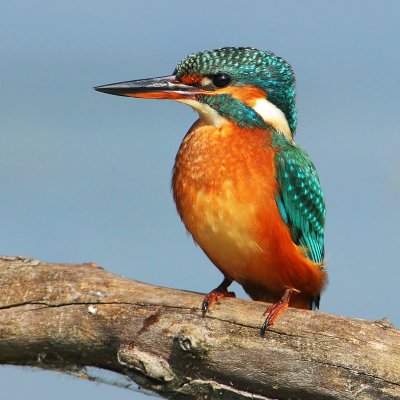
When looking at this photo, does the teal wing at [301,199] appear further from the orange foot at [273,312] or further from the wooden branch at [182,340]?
the wooden branch at [182,340]

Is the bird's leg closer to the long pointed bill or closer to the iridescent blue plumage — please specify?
the iridescent blue plumage

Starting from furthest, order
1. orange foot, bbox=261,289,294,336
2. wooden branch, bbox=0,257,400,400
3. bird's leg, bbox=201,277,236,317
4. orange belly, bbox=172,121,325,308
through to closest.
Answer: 1. orange belly, bbox=172,121,325,308
2. bird's leg, bbox=201,277,236,317
3. orange foot, bbox=261,289,294,336
4. wooden branch, bbox=0,257,400,400

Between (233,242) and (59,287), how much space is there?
0.85m

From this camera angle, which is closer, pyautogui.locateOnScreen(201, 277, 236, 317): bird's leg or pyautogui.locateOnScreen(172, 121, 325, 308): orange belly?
pyautogui.locateOnScreen(201, 277, 236, 317): bird's leg

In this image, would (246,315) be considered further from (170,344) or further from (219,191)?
(219,191)

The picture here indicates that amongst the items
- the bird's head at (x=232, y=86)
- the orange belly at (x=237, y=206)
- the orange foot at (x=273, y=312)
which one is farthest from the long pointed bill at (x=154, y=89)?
the orange foot at (x=273, y=312)

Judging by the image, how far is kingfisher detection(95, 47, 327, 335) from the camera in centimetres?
411

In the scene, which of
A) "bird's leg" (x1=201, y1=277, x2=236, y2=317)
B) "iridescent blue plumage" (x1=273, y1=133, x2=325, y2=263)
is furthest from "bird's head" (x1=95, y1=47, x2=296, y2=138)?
"bird's leg" (x1=201, y1=277, x2=236, y2=317)

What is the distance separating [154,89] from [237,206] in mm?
766

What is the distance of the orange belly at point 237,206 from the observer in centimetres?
409

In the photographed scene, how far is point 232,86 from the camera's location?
4285mm

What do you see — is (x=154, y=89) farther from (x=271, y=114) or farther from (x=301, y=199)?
(x=301, y=199)

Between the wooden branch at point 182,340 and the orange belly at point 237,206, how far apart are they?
37 cm

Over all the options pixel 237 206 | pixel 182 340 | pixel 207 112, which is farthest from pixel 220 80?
pixel 182 340
